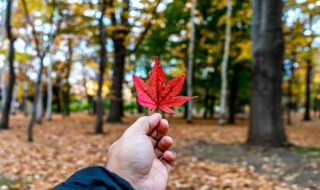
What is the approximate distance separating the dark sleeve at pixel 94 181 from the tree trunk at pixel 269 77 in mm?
6819

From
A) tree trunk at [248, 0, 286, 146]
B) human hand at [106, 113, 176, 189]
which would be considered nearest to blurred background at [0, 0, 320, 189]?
tree trunk at [248, 0, 286, 146]

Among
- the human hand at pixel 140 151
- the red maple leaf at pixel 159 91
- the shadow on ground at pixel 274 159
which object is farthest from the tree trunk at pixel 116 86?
the red maple leaf at pixel 159 91

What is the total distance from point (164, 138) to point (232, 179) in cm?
398

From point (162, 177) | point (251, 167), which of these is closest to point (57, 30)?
point (251, 167)

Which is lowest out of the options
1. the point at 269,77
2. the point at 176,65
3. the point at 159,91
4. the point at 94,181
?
the point at 94,181

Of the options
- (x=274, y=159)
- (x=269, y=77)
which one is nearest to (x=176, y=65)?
(x=269, y=77)

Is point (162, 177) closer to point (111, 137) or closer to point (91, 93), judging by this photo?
point (111, 137)

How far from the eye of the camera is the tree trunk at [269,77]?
7.44 metres

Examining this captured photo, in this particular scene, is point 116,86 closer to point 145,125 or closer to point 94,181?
point 145,125

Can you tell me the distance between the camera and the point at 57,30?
1038cm

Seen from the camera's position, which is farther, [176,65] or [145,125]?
[176,65]

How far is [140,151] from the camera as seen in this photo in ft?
4.55

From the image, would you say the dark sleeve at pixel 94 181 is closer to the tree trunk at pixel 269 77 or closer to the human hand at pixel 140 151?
the human hand at pixel 140 151

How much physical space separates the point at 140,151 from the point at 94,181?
305mm
